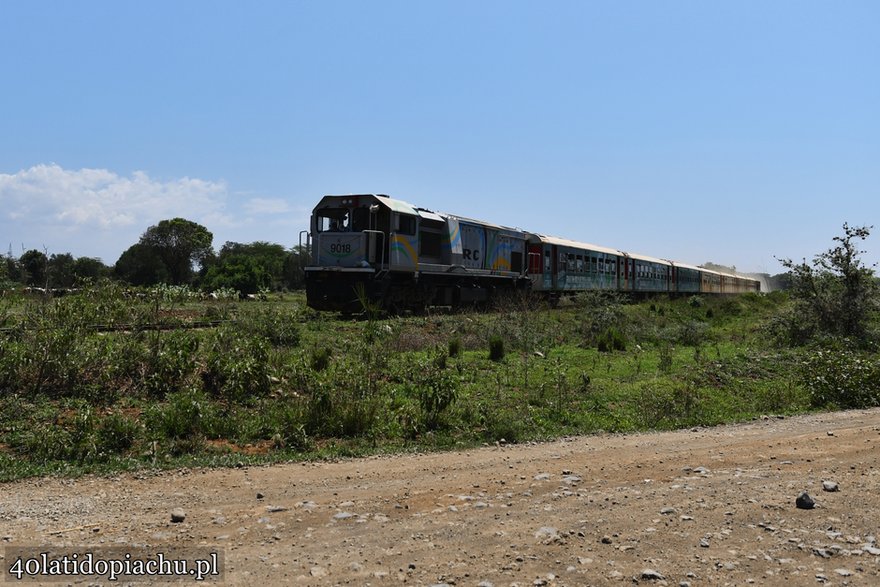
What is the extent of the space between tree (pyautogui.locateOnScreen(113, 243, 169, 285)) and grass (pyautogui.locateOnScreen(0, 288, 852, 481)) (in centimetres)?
5389

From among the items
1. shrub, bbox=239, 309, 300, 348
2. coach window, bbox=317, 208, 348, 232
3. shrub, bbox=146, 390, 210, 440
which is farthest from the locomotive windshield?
shrub, bbox=146, 390, 210, 440

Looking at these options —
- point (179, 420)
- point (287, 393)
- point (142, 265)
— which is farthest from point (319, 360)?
point (142, 265)

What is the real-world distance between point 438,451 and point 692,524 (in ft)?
10.3

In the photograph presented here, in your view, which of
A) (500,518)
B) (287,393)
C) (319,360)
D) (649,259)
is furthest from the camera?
(649,259)

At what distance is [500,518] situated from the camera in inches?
194

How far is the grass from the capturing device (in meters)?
7.09

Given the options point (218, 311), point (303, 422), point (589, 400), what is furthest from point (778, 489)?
point (218, 311)

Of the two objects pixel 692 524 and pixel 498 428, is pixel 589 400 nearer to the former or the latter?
pixel 498 428

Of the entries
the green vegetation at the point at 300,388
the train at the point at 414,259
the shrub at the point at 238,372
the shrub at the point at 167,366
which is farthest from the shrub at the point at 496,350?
the shrub at the point at 167,366

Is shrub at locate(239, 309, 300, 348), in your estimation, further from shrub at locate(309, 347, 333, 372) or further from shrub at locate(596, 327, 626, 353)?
shrub at locate(596, 327, 626, 353)

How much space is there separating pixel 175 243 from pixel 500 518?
223 ft

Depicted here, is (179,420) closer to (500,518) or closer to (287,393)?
(287,393)

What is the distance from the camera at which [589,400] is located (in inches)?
399

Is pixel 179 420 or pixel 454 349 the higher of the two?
pixel 454 349
